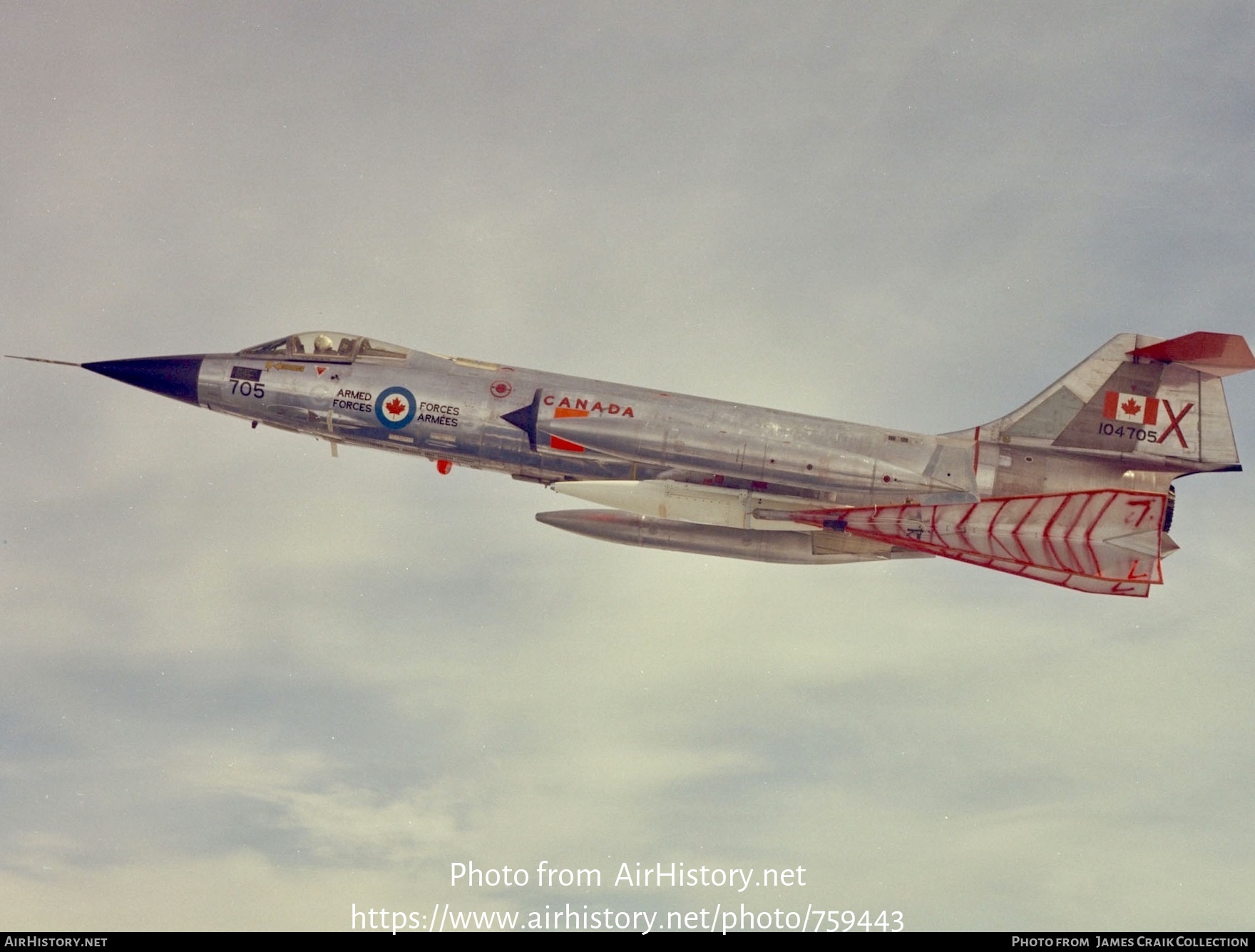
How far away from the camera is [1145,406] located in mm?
29578

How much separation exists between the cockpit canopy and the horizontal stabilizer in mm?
13100

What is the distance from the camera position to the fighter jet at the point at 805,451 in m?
27.8

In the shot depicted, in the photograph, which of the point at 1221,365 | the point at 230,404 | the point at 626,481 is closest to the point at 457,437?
the point at 626,481

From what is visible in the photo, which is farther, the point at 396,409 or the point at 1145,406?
the point at 396,409

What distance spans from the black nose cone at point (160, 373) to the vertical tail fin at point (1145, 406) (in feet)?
76.7

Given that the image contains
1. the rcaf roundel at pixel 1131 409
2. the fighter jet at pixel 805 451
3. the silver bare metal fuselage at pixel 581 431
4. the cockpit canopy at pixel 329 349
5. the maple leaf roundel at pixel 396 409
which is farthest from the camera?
the cockpit canopy at pixel 329 349

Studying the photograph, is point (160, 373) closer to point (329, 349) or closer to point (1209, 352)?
point (329, 349)

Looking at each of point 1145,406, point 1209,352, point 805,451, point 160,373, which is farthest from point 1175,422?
point 160,373

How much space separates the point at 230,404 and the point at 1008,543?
22582 millimetres

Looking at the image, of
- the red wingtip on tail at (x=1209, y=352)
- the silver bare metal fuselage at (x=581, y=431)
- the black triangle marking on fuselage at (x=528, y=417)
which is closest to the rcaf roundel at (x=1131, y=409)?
the red wingtip on tail at (x=1209, y=352)

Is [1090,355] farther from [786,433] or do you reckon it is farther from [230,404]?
[230,404]

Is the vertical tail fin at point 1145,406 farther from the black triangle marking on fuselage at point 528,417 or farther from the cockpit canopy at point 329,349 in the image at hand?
the cockpit canopy at point 329,349

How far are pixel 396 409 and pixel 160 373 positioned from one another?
7561 mm

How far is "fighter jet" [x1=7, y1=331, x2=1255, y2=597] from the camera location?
91.2 feet
